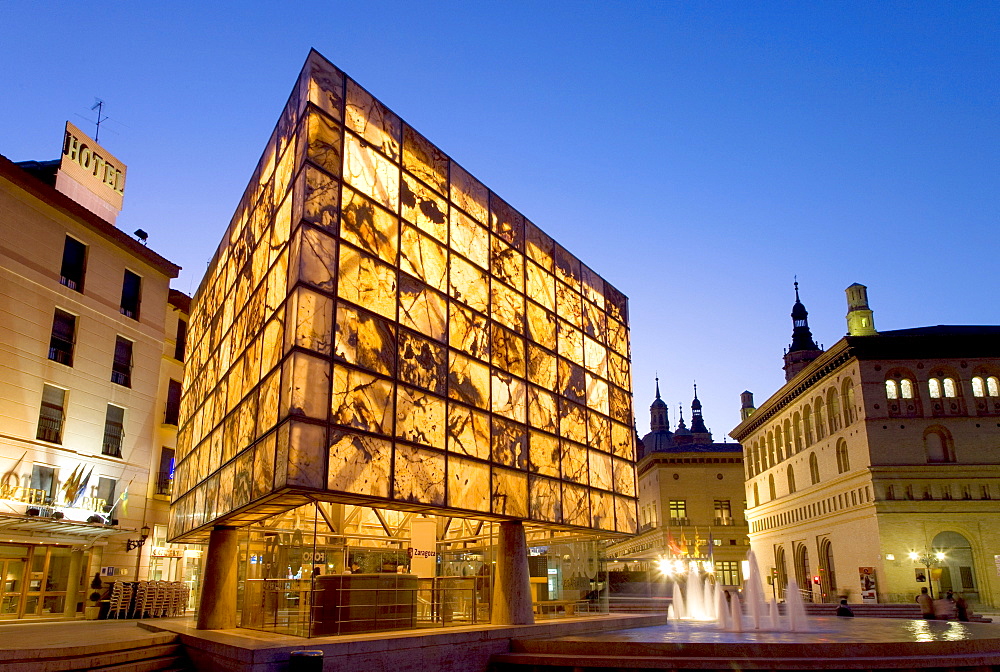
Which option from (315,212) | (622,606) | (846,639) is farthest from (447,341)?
(622,606)

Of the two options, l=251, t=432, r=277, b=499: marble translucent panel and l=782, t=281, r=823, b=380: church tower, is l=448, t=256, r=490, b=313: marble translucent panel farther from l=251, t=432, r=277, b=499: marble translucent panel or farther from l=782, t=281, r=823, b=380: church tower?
l=782, t=281, r=823, b=380: church tower

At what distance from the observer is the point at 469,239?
2472cm

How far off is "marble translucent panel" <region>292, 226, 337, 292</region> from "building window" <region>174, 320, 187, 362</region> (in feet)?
77.3

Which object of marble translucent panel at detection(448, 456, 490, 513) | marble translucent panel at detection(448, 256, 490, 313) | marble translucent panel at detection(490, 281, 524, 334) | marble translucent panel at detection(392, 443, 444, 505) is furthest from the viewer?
marble translucent panel at detection(490, 281, 524, 334)

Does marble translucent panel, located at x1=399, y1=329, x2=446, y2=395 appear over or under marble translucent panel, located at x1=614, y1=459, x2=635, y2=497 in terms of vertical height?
over

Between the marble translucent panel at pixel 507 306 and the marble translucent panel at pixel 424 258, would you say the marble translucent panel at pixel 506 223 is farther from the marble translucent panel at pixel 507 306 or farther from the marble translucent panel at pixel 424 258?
the marble translucent panel at pixel 424 258

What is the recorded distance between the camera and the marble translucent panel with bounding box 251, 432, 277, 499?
59.3ft

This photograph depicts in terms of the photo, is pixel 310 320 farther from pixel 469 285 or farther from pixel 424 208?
pixel 469 285

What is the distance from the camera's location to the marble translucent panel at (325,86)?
20250 mm

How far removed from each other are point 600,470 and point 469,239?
1020 centimetres

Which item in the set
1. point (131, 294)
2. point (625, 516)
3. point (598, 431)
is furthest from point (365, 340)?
point (131, 294)

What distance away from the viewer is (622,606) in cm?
4597

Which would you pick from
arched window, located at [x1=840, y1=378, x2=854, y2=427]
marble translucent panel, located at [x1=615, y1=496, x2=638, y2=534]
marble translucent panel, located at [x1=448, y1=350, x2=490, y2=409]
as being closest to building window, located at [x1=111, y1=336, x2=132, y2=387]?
marble translucent panel, located at [x1=448, y1=350, x2=490, y2=409]

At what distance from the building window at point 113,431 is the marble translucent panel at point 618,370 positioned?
2170 centimetres
